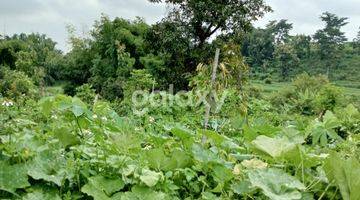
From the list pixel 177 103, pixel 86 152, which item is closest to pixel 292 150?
pixel 86 152

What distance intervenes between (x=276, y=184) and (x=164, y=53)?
1682 centimetres

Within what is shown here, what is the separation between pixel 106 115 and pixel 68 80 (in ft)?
110

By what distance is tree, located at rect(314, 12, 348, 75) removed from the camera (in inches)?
2461

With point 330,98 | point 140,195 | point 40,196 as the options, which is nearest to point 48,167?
point 40,196

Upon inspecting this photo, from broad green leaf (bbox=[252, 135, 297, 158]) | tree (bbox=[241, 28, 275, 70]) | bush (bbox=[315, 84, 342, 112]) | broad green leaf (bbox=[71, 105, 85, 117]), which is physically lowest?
bush (bbox=[315, 84, 342, 112])

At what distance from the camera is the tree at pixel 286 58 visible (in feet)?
193

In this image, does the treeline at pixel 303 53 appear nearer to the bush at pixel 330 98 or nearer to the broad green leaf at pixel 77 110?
the bush at pixel 330 98

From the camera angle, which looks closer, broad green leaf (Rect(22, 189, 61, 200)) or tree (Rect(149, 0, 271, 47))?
broad green leaf (Rect(22, 189, 61, 200))

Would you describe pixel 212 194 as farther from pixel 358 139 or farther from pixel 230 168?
pixel 358 139

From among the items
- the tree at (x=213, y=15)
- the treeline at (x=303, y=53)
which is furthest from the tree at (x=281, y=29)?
the tree at (x=213, y=15)

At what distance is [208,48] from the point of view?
17.2m

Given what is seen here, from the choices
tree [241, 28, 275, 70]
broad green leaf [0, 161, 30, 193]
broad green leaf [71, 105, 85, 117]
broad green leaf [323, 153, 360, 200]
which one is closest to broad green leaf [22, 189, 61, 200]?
broad green leaf [0, 161, 30, 193]

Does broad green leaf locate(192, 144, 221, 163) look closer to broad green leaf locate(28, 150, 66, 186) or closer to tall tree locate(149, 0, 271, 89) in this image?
broad green leaf locate(28, 150, 66, 186)

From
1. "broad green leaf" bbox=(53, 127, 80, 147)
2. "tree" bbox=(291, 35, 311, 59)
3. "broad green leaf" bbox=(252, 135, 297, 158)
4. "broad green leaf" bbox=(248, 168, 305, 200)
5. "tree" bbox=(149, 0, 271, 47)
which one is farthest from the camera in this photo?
"tree" bbox=(291, 35, 311, 59)
